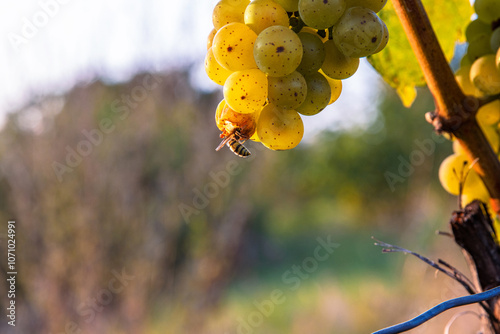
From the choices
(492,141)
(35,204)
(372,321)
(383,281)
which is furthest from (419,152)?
(492,141)

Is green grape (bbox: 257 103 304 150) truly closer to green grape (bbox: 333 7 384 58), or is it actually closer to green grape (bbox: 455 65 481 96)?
green grape (bbox: 333 7 384 58)

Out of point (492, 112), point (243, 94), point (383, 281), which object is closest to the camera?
point (243, 94)

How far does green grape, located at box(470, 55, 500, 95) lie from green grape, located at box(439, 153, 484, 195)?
0.07 m

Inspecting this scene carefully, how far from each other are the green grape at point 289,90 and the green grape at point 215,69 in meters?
0.05

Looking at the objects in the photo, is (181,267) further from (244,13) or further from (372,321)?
(244,13)

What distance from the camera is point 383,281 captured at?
527 cm

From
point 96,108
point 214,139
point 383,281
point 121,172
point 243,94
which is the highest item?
point 383,281

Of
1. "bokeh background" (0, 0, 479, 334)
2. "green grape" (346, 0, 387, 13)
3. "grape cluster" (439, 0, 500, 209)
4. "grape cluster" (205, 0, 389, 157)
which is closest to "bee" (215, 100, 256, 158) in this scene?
"grape cluster" (205, 0, 389, 157)

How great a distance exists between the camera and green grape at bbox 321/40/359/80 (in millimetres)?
318

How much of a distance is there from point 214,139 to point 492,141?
3.04 meters

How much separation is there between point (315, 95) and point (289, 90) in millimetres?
25

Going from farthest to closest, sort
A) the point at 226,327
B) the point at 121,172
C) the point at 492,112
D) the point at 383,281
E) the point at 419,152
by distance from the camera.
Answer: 1. the point at 419,152
2. the point at 383,281
3. the point at 226,327
4. the point at 121,172
5. the point at 492,112

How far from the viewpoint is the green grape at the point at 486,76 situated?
15.5 inches

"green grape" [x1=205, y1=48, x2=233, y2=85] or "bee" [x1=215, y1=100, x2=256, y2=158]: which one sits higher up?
"green grape" [x1=205, y1=48, x2=233, y2=85]
